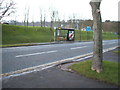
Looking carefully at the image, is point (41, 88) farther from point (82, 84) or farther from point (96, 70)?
point (96, 70)

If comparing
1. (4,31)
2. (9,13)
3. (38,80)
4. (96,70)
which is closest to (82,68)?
(96,70)

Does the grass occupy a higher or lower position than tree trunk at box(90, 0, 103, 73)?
lower

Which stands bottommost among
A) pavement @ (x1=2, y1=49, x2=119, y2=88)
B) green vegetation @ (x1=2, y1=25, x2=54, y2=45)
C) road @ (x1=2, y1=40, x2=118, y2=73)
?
pavement @ (x1=2, y1=49, x2=119, y2=88)

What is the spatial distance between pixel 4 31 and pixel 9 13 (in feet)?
28.3

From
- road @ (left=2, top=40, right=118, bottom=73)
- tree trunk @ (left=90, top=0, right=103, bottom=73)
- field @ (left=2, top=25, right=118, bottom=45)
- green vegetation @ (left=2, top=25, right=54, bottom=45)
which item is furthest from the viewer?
field @ (left=2, top=25, right=118, bottom=45)

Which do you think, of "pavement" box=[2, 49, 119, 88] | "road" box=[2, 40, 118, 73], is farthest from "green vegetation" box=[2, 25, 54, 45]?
"pavement" box=[2, 49, 119, 88]

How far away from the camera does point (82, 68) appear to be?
5449 millimetres

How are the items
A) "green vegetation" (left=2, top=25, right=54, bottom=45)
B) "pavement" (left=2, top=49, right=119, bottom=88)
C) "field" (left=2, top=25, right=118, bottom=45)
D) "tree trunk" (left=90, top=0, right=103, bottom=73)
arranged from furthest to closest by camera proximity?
"field" (left=2, top=25, right=118, bottom=45)
"green vegetation" (left=2, top=25, right=54, bottom=45)
"tree trunk" (left=90, top=0, right=103, bottom=73)
"pavement" (left=2, top=49, right=119, bottom=88)

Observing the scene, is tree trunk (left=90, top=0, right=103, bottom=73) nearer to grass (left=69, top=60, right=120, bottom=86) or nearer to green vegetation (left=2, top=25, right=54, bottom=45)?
grass (left=69, top=60, right=120, bottom=86)

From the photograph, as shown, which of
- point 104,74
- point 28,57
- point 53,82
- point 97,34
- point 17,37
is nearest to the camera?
point 53,82

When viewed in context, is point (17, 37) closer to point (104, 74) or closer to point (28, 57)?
point (28, 57)

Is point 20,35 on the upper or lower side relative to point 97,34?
upper

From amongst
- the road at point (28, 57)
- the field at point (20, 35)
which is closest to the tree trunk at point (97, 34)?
the road at point (28, 57)

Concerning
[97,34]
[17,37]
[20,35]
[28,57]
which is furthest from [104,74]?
[20,35]
